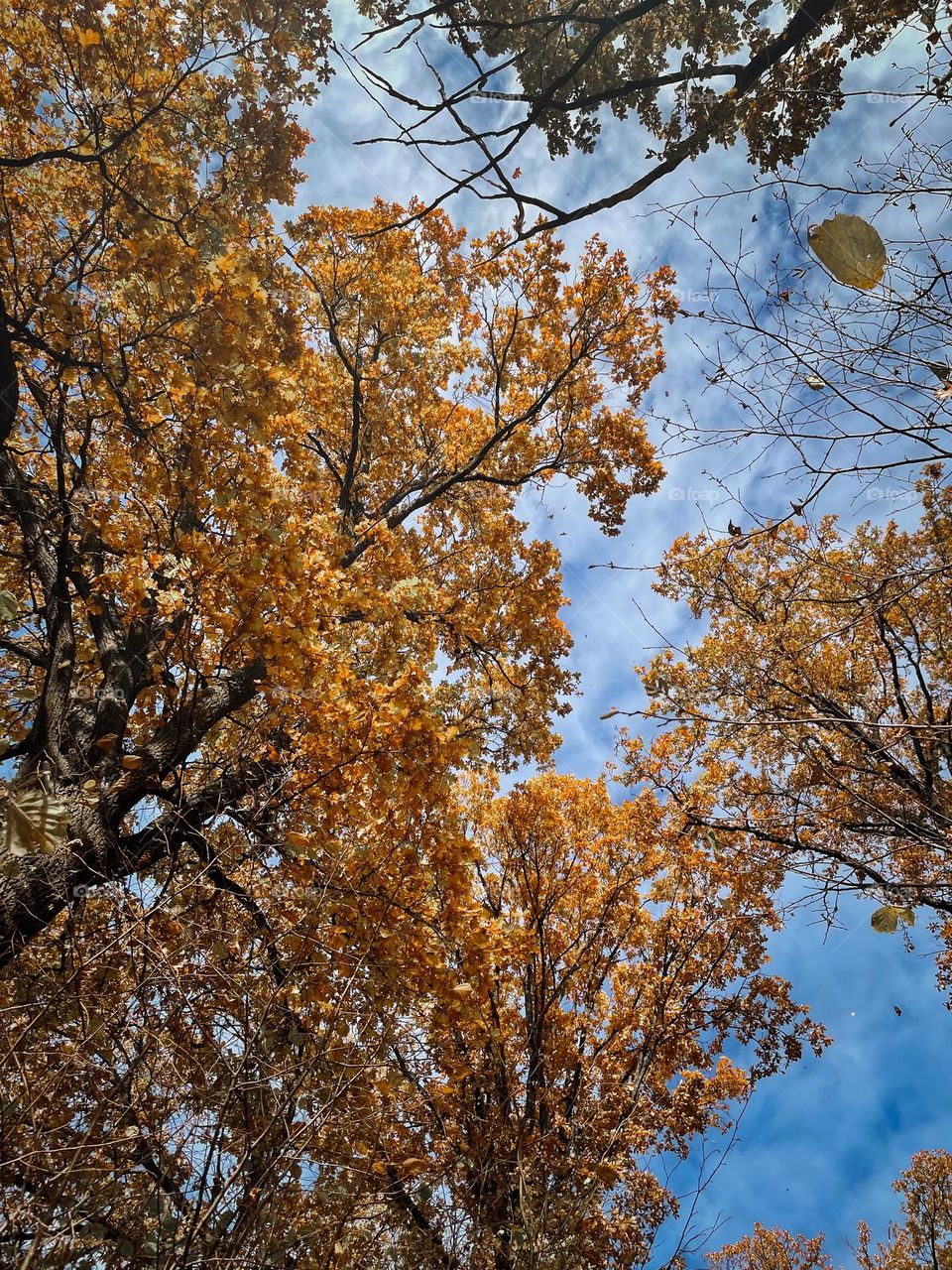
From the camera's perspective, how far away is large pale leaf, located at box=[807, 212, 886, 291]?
5.55 feet

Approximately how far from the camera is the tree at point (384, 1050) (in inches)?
91.9

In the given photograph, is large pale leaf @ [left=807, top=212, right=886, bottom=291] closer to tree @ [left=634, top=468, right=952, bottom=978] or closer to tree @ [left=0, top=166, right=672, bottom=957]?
tree @ [left=0, top=166, right=672, bottom=957]

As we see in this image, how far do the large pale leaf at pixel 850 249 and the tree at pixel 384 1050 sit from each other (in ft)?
9.34

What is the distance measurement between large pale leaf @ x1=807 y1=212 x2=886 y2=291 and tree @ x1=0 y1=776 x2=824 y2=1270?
9.34ft

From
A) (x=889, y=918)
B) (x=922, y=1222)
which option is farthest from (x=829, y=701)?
(x=922, y=1222)

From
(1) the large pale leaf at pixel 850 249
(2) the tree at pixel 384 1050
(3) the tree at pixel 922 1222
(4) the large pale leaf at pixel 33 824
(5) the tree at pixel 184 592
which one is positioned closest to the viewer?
(4) the large pale leaf at pixel 33 824

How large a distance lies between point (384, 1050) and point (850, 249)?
360 cm

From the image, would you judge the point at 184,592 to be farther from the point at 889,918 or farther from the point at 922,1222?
the point at 922,1222

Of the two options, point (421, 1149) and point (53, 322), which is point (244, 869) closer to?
point (421, 1149)

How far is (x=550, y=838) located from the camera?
6.55m

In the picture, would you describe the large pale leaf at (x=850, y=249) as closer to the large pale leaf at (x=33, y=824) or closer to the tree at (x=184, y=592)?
the tree at (x=184, y=592)

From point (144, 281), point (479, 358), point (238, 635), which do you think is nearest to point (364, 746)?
point (238, 635)

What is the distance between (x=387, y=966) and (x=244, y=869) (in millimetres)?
1926

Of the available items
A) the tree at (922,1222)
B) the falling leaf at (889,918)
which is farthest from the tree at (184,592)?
the tree at (922,1222)
